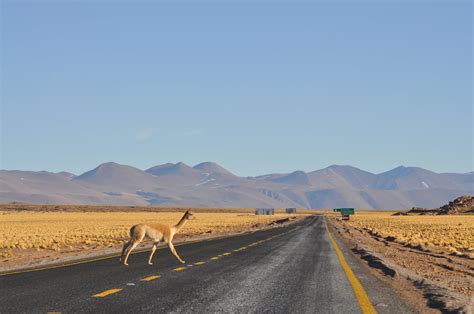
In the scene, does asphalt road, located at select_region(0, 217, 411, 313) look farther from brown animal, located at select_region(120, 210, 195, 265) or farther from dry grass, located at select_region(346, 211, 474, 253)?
dry grass, located at select_region(346, 211, 474, 253)

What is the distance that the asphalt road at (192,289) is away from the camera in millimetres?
10484

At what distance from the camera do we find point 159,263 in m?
19.3

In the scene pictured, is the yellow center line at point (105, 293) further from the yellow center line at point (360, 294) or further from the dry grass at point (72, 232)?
the dry grass at point (72, 232)

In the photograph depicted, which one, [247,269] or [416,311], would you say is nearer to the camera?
[416,311]

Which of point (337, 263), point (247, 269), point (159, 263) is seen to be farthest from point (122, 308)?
point (337, 263)

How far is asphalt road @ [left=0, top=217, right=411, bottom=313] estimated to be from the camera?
10.5 metres

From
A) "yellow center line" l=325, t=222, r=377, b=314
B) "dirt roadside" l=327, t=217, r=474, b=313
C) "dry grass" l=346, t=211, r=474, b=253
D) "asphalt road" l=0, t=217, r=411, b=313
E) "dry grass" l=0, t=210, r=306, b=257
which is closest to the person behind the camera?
"asphalt road" l=0, t=217, r=411, b=313

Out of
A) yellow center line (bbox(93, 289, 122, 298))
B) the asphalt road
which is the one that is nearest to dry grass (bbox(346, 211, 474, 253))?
the asphalt road

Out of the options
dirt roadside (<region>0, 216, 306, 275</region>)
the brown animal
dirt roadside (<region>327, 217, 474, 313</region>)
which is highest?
the brown animal

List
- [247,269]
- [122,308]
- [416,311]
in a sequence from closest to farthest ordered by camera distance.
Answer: [122,308]
[416,311]
[247,269]

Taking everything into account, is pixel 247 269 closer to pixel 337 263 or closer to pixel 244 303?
pixel 337 263

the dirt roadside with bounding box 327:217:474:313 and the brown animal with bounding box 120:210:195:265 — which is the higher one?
the brown animal with bounding box 120:210:195:265

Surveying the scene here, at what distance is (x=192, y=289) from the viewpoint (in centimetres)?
1270

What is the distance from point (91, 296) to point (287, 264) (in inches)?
366
